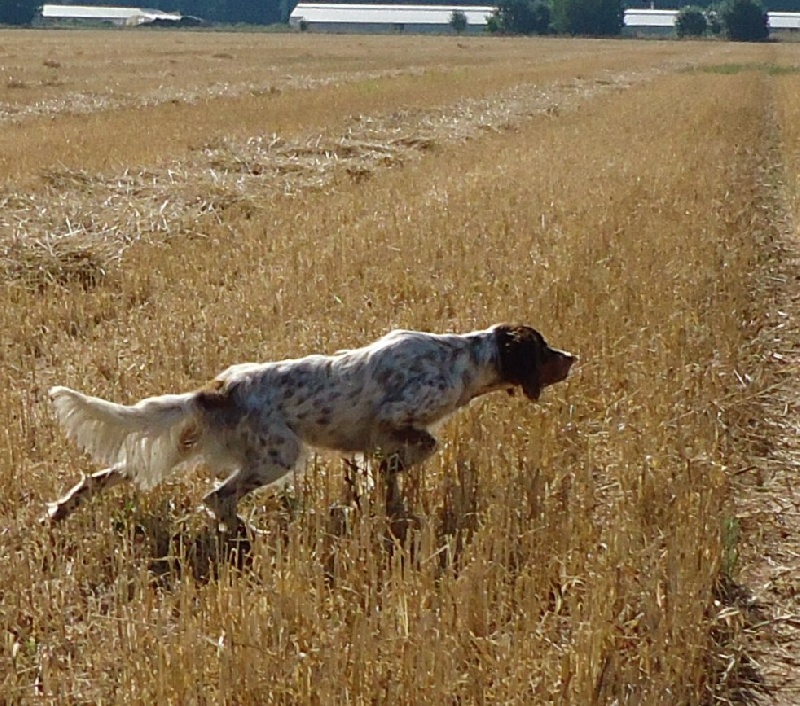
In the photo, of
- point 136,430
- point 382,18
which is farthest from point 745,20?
point 136,430

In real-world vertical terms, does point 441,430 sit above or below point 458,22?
below

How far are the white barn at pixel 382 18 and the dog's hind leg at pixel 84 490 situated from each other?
99.1 metres

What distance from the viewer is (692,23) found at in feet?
307

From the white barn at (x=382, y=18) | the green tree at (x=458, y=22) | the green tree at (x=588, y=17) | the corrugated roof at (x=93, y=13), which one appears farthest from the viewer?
the white barn at (x=382, y=18)

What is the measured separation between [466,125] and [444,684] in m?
17.4

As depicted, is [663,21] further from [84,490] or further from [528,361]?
[84,490]

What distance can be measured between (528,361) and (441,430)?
0.53 m

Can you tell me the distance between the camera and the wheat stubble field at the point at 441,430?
379 centimetres

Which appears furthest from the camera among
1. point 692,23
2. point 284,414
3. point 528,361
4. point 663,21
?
point 663,21

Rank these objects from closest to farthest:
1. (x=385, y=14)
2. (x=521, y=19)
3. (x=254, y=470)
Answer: (x=254, y=470)
(x=521, y=19)
(x=385, y=14)

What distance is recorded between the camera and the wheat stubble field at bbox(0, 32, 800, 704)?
3.79m

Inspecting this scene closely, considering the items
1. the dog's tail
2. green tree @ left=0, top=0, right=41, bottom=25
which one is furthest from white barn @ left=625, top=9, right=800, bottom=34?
the dog's tail

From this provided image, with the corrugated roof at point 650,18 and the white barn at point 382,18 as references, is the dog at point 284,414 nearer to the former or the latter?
the white barn at point 382,18

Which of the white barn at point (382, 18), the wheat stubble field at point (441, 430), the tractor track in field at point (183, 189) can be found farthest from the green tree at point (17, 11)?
the wheat stubble field at point (441, 430)
